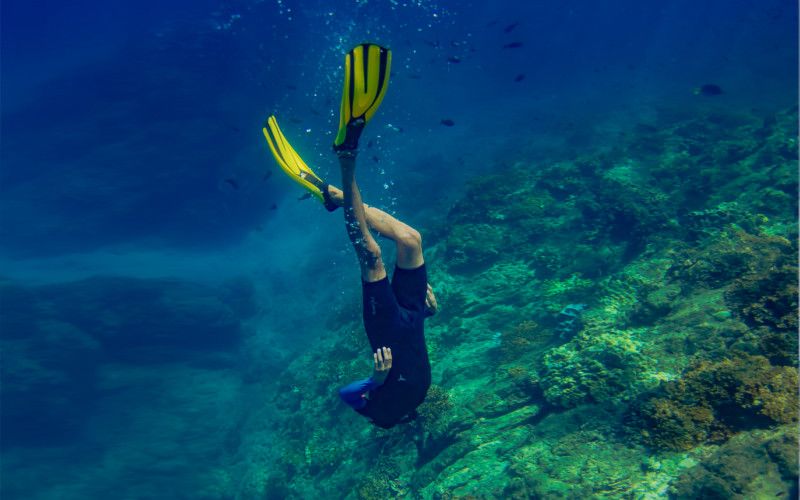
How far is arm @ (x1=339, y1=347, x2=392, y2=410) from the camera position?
4211mm

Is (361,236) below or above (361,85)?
below

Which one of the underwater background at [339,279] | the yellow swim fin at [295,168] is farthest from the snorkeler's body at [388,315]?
the underwater background at [339,279]

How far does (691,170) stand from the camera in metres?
15.2

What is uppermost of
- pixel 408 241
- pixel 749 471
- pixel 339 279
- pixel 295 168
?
pixel 339 279

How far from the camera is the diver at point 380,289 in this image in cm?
381

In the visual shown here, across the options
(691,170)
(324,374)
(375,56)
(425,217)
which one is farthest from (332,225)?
(375,56)

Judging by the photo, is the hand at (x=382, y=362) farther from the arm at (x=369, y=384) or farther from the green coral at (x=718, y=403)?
the green coral at (x=718, y=403)

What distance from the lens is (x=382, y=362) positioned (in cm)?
420

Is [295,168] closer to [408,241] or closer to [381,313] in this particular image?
[408,241]

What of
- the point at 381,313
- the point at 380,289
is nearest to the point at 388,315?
the point at 381,313

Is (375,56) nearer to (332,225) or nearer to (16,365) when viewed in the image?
(16,365)

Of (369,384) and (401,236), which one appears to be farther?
(401,236)

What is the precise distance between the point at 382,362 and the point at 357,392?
48 cm

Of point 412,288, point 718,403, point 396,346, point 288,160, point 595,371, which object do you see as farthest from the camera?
point 595,371
